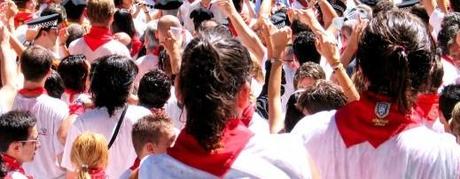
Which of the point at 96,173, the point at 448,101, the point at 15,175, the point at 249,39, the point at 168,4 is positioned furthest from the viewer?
the point at 168,4

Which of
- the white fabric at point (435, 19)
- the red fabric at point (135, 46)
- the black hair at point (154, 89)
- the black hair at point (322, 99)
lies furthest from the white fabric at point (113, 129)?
the white fabric at point (435, 19)

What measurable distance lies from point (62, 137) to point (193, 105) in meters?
2.61

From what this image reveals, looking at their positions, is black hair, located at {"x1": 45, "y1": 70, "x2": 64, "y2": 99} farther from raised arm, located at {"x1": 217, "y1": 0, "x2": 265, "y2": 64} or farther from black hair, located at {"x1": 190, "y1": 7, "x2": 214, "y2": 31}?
black hair, located at {"x1": 190, "y1": 7, "x2": 214, "y2": 31}

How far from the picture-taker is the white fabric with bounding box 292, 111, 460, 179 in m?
2.38

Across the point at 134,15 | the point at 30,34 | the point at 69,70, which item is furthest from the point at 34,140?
the point at 134,15

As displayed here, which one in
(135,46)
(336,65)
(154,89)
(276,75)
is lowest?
(135,46)

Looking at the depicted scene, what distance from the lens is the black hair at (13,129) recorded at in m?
4.14

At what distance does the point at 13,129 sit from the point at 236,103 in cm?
217

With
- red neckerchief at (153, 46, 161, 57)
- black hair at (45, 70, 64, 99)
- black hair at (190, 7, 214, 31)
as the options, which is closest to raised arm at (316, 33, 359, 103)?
black hair at (45, 70, 64, 99)

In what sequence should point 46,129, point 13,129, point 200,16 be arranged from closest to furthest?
point 13,129, point 46,129, point 200,16

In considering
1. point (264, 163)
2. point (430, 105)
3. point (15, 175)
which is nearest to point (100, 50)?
point (15, 175)

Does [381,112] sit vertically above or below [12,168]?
above

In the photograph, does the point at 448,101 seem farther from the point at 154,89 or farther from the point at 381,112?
the point at 381,112

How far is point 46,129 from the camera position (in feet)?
16.3
